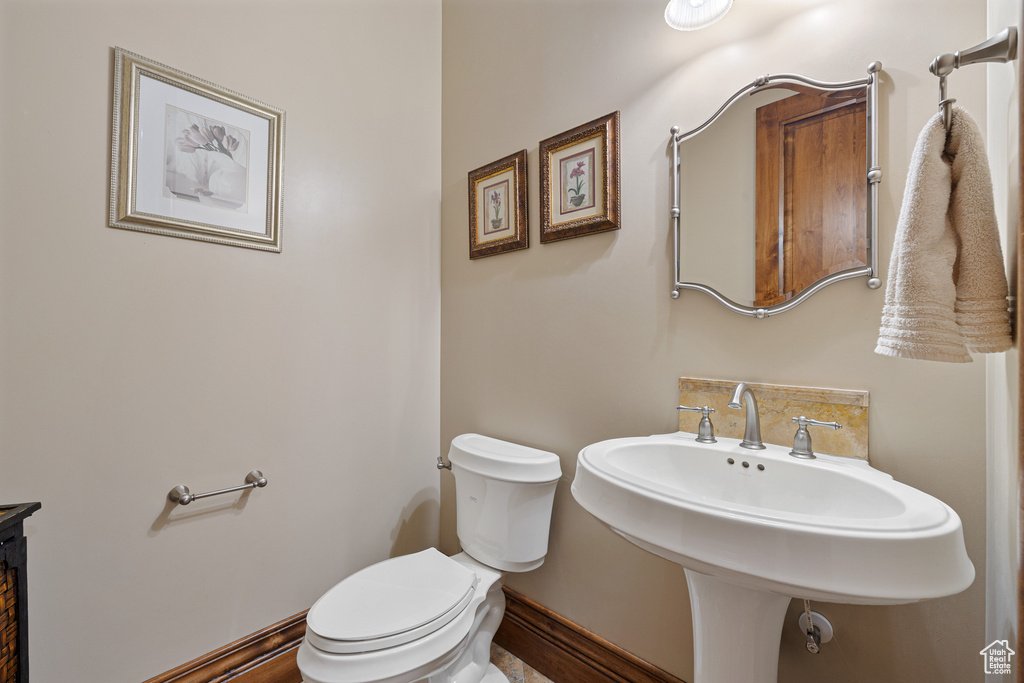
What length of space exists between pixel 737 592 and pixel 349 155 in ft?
5.67

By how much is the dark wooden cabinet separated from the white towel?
1.61m

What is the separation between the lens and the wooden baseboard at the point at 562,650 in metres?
1.24

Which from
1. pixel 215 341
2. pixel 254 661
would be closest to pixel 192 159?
pixel 215 341

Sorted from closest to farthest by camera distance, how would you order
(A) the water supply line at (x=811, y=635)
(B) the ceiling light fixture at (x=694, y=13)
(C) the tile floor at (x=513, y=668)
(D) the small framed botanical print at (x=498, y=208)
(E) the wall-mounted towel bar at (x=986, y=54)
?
(E) the wall-mounted towel bar at (x=986, y=54)
(A) the water supply line at (x=811, y=635)
(B) the ceiling light fixture at (x=694, y=13)
(C) the tile floor at (x=513, y=668)
(D) the small framed botanical print at (x=498, y=208)

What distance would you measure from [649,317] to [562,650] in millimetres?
1113

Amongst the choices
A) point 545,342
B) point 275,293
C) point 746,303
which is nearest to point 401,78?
point 275,293

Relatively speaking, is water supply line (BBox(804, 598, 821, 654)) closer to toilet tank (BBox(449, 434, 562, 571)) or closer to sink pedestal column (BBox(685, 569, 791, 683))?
sink pedestal column (BBox(685, 569, 791, 683))

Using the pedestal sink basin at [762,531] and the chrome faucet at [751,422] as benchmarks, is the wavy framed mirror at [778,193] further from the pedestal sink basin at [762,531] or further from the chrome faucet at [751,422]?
the pedestal sink basin at [762,531]

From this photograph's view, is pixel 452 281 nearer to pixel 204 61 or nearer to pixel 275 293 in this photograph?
pixel 275 293

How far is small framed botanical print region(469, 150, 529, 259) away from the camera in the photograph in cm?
155

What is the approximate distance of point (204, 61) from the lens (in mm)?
1281

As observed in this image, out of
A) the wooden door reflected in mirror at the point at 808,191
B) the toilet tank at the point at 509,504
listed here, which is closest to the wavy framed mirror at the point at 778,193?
the wooden door reflected in mirror at the point at 808,191

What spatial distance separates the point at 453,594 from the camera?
3.79 feet

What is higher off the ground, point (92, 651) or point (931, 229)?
point (931, 229)
